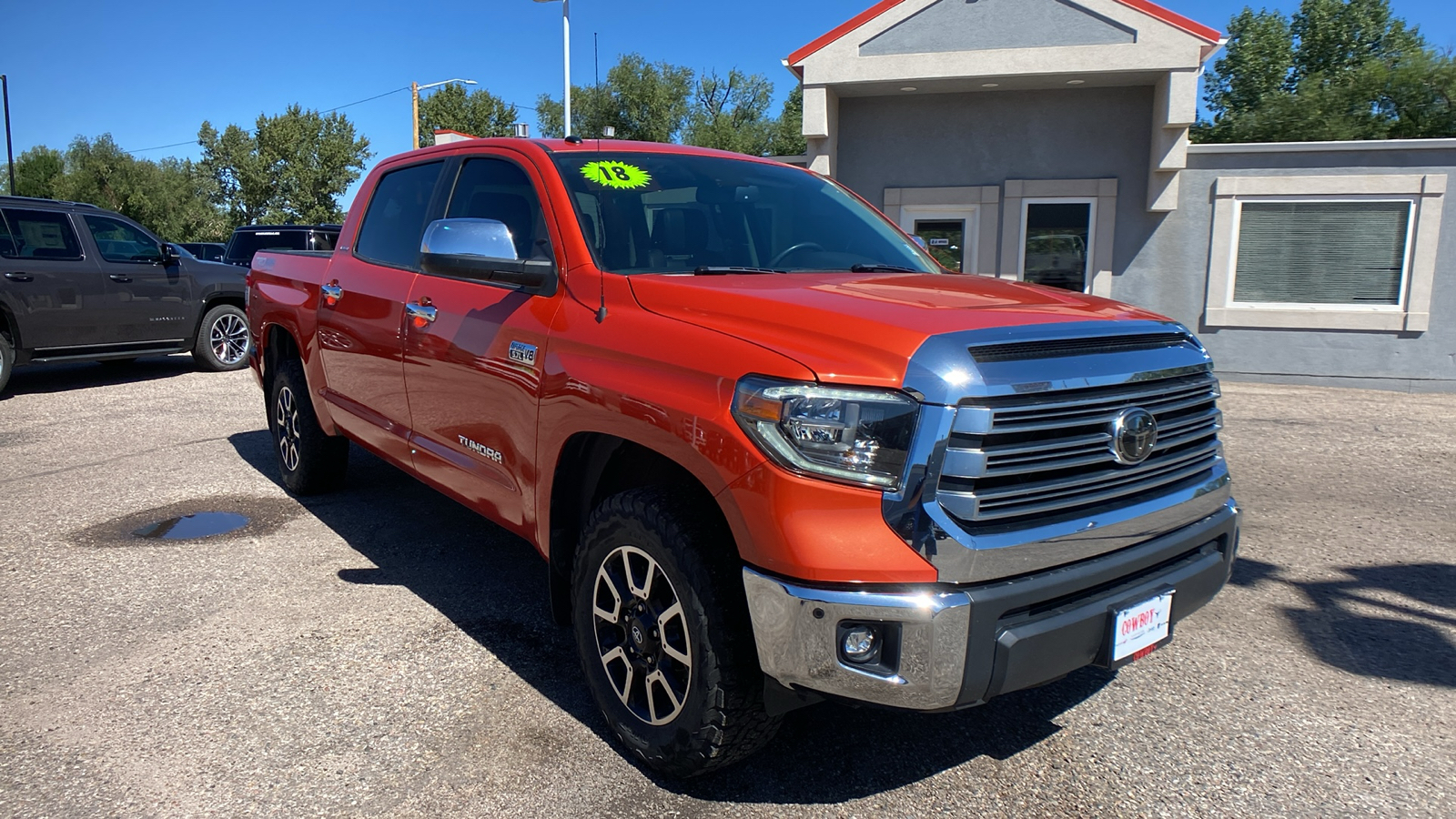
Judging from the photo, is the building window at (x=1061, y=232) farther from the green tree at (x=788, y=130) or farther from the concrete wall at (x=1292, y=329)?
the green tree at (x=788, y=130)

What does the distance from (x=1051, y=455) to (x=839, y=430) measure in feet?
1.85

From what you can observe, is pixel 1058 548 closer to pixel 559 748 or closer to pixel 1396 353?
pixel 559 748

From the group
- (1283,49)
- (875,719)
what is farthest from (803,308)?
(1283,49)

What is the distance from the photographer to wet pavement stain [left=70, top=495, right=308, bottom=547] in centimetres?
510

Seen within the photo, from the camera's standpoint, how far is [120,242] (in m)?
10.6

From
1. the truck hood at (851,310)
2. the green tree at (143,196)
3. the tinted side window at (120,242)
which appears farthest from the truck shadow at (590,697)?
the green tree at (143,196)

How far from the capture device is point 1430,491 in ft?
21.1

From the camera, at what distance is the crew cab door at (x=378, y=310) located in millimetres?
4242

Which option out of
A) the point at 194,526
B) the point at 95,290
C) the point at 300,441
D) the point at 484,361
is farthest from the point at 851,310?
the point at 95,290

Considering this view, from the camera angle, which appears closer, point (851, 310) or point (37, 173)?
point (851, 310)

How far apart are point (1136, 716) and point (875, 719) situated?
0.90 meters

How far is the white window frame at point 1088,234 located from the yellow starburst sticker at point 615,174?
9806mm

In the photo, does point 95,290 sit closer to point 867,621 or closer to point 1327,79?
point 867,621

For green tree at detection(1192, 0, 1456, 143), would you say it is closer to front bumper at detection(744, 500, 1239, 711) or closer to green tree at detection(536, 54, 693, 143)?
green tree at detection(536, 54, 693, 143)
